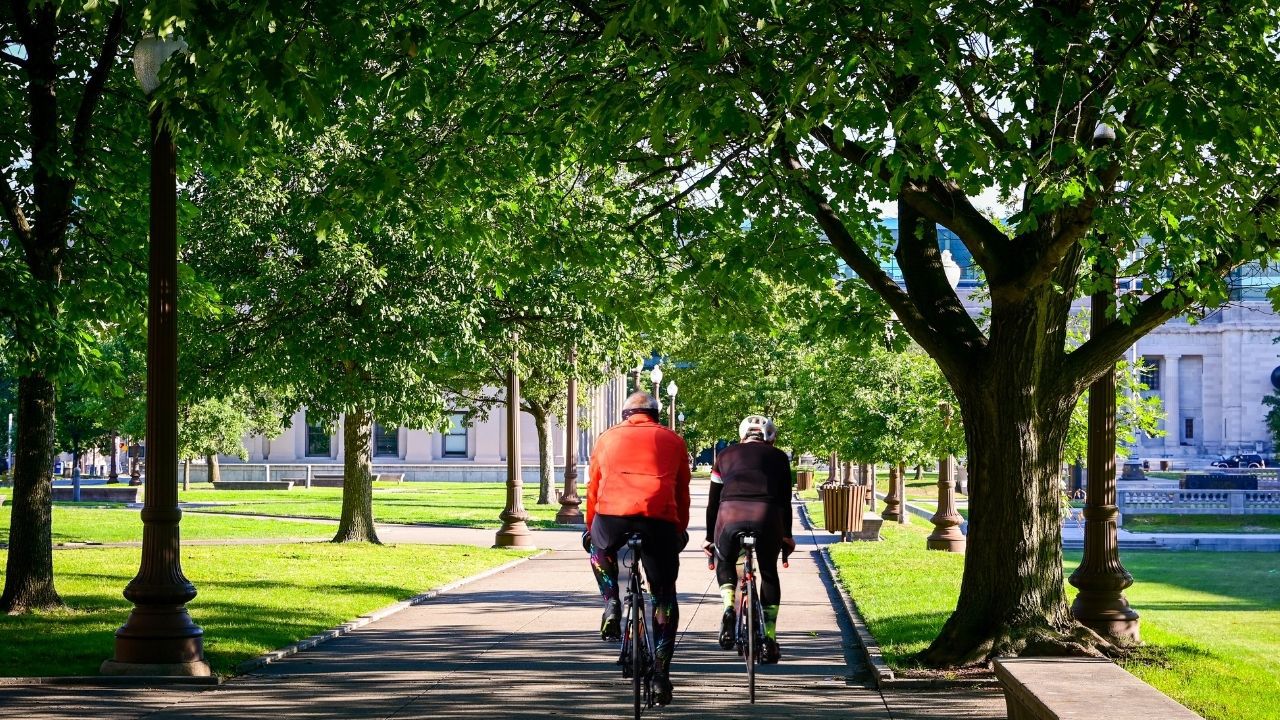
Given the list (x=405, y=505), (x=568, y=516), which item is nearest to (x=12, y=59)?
(x=568, y=516)

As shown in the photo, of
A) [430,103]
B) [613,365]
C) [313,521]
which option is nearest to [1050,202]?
[430,103]

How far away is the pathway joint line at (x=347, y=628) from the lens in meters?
11.9

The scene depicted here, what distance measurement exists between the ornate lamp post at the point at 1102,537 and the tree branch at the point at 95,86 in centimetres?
1007

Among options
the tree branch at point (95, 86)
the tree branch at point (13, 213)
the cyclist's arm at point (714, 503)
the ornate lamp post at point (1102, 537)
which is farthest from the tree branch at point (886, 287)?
the tree branch at point (13, 213)

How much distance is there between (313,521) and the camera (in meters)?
37.0

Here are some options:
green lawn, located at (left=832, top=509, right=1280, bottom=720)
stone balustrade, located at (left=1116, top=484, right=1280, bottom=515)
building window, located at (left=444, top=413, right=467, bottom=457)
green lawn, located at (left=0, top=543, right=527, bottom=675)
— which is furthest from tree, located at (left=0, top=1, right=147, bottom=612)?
building window, located at (left=444, top=413, right=467, bottom=457)

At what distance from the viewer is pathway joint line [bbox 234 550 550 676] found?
1190cm

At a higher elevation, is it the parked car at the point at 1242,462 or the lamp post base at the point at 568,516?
the lamp post base at the point at 568,516

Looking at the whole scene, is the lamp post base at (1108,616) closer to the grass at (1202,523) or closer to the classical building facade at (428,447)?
the grass at (1202,523)

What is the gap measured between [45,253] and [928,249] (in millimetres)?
9146

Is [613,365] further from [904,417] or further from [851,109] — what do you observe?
[851,109]

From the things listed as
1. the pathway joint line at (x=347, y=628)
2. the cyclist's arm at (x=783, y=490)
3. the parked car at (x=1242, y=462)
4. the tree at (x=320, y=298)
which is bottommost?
the parked car at (x=1242, y=462)

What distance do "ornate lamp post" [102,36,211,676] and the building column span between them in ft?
442

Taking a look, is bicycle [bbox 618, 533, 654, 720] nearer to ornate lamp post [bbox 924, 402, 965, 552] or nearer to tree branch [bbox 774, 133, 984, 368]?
tree branch [bbox 774, 133, 984, 368]
